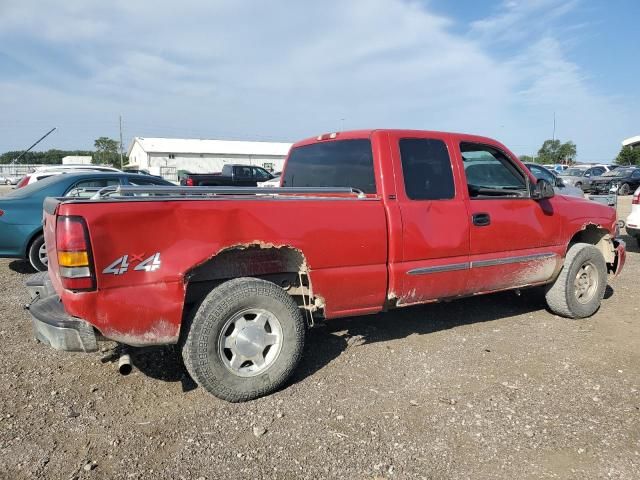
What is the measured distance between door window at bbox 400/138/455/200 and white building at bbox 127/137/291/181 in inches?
2207

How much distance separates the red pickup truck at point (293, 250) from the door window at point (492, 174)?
0.01 m

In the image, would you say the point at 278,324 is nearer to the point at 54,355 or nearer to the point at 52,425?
the point at 52,425

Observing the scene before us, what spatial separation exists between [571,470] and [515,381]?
110 centimetres

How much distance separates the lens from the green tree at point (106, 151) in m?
80.7

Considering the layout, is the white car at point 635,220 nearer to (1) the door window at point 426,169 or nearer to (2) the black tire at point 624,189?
(1) the door window at point 426,169

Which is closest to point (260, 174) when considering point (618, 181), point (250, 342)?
point (618, 181)

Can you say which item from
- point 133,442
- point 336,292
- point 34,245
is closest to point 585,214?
point 336,292

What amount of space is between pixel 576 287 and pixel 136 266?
4476 millimetres

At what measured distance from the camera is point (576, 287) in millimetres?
5344

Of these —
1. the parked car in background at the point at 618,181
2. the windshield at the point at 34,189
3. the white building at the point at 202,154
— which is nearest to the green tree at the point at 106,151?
the white building at the point at 202,154

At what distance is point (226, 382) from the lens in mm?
3371

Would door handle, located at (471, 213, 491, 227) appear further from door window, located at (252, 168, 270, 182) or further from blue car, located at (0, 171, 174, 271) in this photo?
door window, located at (252, 168, 270, 182)

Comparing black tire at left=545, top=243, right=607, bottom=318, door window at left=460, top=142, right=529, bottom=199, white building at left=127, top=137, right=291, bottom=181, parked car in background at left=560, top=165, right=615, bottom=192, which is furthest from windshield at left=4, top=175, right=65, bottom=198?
white building at left=127, top=137, right=291, bottom=181

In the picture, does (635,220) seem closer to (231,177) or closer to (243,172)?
(231,177)
